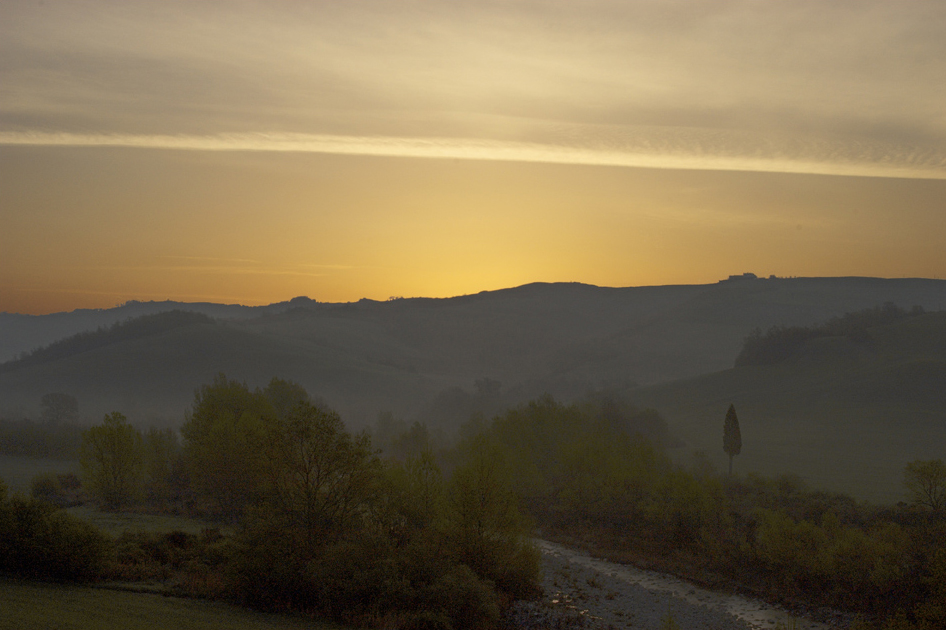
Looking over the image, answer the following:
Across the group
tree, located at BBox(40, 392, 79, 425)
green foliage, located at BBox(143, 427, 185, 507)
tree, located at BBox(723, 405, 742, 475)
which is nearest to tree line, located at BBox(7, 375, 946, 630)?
green foliage, located at BBox(143, 427, 185, 507)

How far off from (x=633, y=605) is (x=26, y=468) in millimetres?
79707

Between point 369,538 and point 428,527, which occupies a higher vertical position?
point 369,538

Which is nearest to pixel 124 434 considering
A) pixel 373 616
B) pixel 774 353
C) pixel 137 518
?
pixel 137 518

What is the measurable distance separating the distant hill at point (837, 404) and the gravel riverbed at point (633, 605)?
40.5 meters

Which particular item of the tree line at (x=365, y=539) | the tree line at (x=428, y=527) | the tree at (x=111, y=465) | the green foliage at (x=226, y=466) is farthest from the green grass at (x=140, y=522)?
the tree line at (x=365, y=539)

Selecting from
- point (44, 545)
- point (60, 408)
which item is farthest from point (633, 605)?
point (60, 408)

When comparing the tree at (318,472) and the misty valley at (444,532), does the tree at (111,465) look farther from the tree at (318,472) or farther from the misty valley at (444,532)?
the tree at (318,472)

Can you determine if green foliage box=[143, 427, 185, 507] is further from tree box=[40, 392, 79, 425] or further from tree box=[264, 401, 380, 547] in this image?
tree box=[40, 392, 79, 425]

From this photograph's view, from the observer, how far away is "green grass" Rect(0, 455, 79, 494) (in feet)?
245

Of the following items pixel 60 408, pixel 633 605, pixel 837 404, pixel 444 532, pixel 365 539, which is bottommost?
pixel 633 605

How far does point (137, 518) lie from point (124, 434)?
13.2 m

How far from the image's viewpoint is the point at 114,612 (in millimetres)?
25922

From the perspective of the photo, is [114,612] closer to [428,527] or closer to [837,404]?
[428,527]

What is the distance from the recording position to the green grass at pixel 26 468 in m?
74.7
